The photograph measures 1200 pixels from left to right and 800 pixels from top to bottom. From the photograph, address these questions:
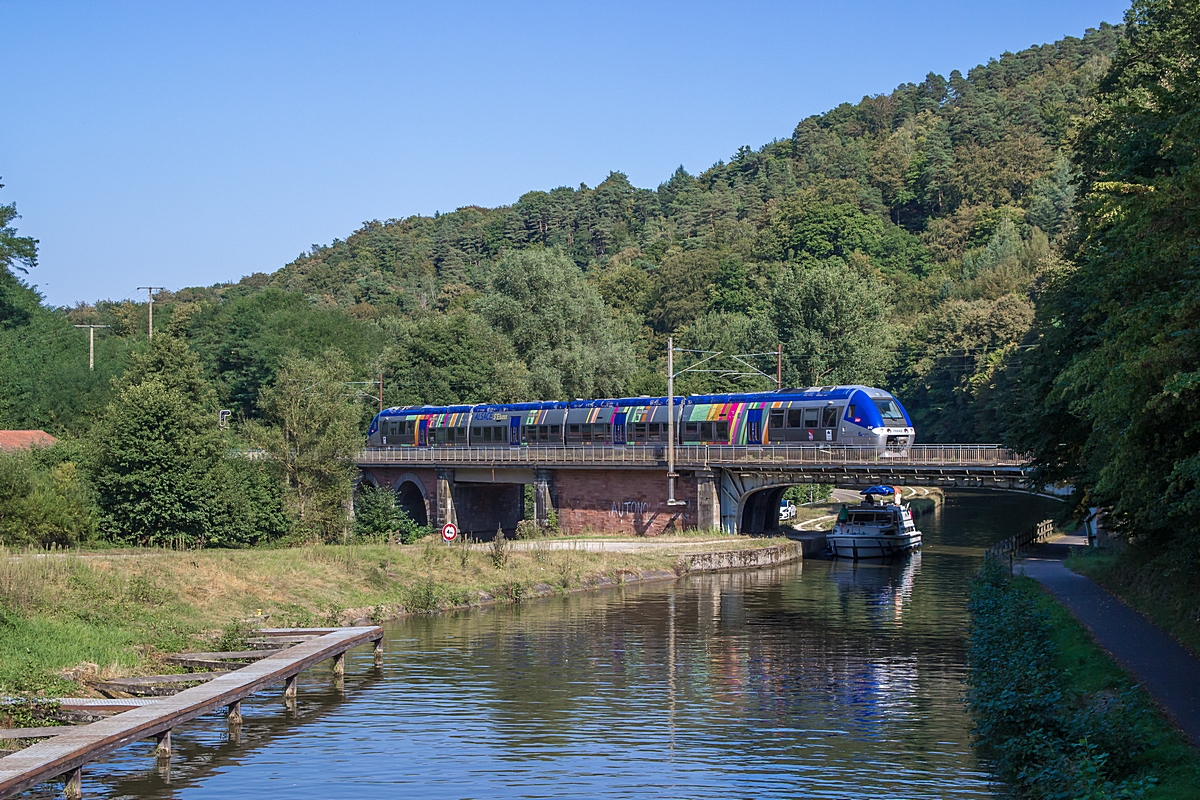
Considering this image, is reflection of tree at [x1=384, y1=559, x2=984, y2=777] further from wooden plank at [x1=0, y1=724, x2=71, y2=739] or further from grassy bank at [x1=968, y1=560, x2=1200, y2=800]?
wooden plank at [x1=0, y1=724, x2=71, y2=739]

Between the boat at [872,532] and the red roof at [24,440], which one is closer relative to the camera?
the boat at [872,532]

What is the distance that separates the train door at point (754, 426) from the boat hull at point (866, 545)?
6099 millimetres

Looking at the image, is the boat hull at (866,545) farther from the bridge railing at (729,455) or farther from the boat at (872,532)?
the bridge railing at (729,455)

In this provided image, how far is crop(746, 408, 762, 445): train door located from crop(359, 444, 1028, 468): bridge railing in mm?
789

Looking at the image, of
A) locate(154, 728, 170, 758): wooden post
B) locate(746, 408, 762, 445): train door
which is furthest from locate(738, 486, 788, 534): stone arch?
locate(154, 728, 170, 758): wooden post

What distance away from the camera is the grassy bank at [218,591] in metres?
24.4

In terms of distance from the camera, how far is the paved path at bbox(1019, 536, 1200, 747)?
17406 millimetres

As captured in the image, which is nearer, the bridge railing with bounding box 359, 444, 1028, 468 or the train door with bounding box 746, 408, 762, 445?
the bridge railing with bounding box 359, 444, 1028, 468

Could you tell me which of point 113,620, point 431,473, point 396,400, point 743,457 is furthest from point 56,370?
point 113,620

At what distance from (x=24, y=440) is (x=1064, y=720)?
60179mm

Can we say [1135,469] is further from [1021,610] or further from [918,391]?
[918,391]

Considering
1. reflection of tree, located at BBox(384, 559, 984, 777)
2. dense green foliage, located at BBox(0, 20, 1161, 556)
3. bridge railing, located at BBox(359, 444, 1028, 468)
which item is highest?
dense green foliage, located at BBox(0, 20, 1161, 556)

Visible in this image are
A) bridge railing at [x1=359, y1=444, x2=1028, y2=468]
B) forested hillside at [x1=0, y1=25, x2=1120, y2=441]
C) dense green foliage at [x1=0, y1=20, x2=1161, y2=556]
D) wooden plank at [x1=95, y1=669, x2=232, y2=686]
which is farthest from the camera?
forested hillside at [x1=0, y1=25, x2=1120, y2=441]

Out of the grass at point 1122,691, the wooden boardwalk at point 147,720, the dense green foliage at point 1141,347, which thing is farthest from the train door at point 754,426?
the wooden boardwalk at point 147,720
